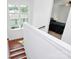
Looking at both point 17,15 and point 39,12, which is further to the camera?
point 39,12

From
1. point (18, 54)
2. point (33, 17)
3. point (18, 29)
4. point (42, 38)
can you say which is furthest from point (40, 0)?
point (42, 38)

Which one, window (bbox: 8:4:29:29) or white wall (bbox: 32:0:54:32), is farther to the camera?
window (bbox: 8:4:29:29)

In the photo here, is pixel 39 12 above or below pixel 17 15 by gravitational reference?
above

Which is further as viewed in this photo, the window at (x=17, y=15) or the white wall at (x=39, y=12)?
the window at (x=17, y=15)

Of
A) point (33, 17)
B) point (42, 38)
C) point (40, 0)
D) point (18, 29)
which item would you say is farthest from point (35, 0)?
point (42, 38)

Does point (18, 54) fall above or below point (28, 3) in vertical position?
below
